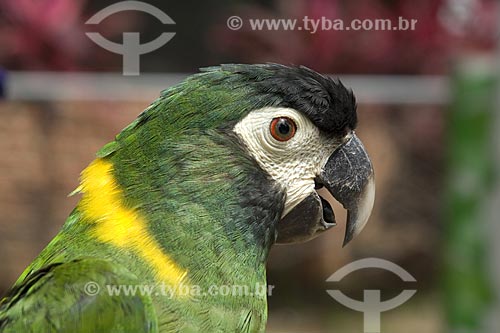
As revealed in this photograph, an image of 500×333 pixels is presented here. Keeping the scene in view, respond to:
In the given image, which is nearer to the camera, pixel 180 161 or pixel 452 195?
pixel 180 161

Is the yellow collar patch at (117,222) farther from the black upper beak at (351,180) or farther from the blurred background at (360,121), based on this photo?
the blurred background at (360,121)

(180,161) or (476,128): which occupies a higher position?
(476,128)

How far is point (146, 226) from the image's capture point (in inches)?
58.1

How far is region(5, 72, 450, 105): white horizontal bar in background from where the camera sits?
3152 mm

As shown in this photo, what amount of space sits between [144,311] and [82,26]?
7.30 feet

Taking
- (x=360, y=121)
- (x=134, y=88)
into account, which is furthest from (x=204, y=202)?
(x=360, y=121)

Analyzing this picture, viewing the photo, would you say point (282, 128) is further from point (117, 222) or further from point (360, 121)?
point (360, 121)

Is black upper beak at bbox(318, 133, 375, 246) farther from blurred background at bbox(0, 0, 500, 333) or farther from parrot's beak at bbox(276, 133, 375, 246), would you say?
blurred background at bbox(0, 0, 500, 333)

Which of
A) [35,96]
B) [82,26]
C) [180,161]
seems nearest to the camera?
[180,161]

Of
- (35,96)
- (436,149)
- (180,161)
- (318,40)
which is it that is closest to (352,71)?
(318,40)

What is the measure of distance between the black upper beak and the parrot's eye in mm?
102

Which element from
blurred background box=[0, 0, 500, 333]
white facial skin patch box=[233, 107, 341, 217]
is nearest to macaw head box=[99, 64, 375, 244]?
white facial skin patch box=[233, 107, 341, 217]

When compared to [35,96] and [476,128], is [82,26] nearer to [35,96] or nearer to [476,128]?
[35,96]

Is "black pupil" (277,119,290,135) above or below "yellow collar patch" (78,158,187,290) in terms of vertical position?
above
